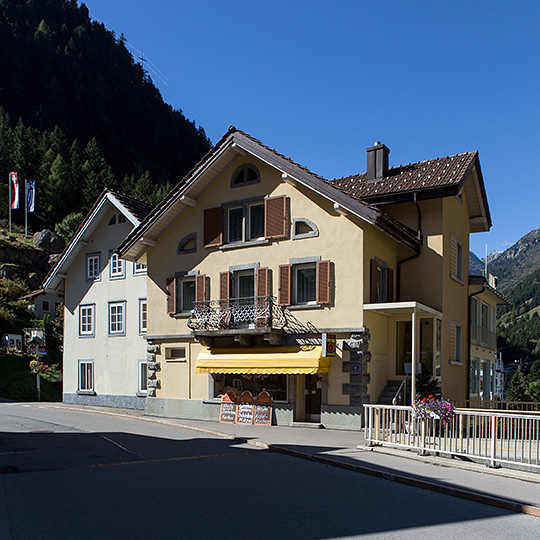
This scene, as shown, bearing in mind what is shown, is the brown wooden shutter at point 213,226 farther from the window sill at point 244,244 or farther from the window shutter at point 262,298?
the window shutter at point 262,298

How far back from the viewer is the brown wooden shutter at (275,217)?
22.1 metres

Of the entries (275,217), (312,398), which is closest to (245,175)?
(275,217)

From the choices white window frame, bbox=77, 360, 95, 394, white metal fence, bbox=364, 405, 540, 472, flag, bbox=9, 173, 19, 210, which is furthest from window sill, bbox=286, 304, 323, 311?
flag, bbox=9, 173, 19, 210

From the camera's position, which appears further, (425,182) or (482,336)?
(482,336)

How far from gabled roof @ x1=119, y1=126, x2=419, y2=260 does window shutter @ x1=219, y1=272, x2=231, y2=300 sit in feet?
10.5

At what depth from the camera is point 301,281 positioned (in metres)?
22.0

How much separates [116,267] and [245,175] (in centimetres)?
1113

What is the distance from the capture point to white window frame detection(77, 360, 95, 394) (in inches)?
1261

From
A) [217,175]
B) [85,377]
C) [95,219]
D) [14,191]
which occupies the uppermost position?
[14,191]

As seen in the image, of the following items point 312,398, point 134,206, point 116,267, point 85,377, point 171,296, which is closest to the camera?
point 312,398

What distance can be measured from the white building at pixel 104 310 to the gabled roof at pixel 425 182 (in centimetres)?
1112

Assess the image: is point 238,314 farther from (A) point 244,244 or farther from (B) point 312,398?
(B) point 312,398

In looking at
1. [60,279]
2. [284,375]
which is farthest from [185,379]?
[60,279]

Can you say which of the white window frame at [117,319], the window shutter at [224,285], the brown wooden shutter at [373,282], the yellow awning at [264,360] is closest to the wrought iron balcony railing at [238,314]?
the window shutter at [224,285]
